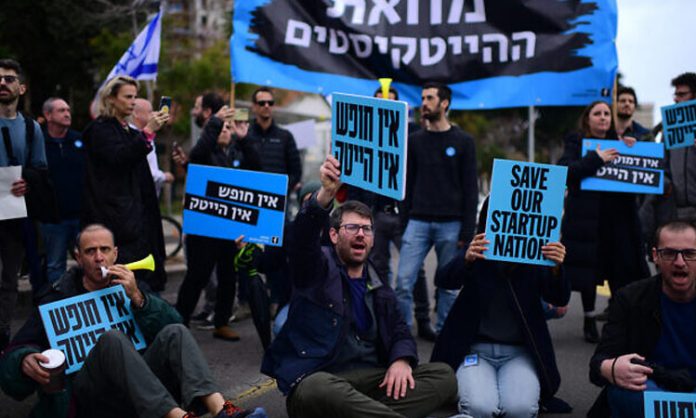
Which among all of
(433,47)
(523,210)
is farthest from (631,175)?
(523,210)

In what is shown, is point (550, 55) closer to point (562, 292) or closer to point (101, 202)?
point (562, 292)

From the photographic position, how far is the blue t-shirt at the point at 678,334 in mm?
4031

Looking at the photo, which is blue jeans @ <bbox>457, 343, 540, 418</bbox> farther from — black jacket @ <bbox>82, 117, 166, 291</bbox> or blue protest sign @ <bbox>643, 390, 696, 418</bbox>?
black jacket @ <bbox>82, 117, 166, 291</bbox>

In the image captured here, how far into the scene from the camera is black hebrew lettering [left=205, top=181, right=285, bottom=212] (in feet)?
19.9

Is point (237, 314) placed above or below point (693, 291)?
below

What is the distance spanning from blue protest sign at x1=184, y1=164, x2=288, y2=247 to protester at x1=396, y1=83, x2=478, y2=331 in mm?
1122

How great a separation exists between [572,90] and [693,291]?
3.19 m

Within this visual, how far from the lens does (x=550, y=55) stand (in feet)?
22.8

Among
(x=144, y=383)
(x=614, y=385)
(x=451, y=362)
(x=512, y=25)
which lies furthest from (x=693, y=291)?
(x=512, y=25)

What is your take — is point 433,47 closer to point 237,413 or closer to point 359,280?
point 359,280

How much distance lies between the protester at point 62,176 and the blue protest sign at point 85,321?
2692 millimetres

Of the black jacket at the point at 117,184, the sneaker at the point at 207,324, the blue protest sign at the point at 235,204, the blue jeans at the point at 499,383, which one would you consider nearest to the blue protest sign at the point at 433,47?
the blue protest sign at the point at 235,204

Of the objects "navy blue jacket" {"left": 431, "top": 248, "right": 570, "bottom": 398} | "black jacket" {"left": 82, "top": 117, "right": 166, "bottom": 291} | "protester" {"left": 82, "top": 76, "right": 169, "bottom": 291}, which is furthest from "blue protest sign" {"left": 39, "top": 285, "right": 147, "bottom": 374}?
"navy blue jacket" {"left": 431, "top": 248, "right": 570, "bottom": 398}

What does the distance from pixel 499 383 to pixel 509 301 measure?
0.46 metres
